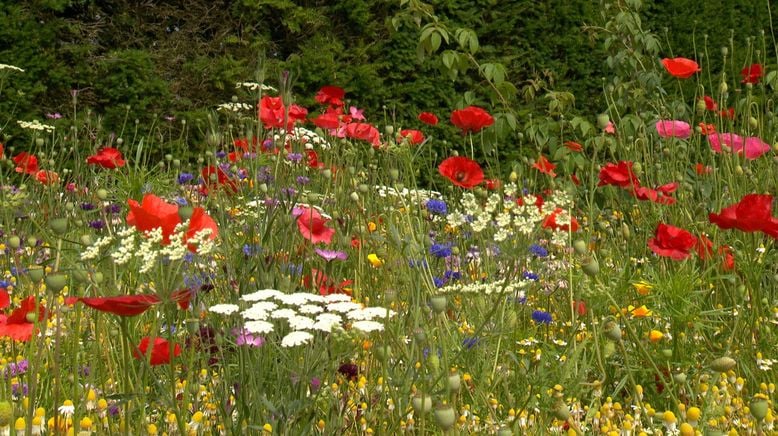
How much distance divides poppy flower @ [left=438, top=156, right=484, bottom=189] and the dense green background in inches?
65.1

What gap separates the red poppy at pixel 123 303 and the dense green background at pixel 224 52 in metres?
3.28

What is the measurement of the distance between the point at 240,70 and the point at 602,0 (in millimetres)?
2012

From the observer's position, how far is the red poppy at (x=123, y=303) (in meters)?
1.22

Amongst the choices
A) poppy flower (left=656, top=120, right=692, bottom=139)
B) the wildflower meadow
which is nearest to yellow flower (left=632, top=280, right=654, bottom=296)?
the wildflower meadow

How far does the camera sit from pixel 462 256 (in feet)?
10.2

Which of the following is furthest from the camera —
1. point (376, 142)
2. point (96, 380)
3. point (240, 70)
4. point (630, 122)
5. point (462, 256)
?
point (240, 70)

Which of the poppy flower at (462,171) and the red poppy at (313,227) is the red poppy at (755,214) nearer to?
the red poppy at (313,227)

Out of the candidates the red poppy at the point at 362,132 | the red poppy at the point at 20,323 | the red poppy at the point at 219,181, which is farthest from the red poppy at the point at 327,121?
the red poppy at the point at 20,323

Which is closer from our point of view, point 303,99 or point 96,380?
point 96,380

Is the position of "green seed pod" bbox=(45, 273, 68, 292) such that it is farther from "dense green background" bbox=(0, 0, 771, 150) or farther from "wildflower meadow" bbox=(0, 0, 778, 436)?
"dense green background" bbox=(0, 0, 771, 150)

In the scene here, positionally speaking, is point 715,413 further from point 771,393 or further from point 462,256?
point 462,256

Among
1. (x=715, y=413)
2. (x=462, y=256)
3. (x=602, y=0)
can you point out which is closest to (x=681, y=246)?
(x=715, y=413)

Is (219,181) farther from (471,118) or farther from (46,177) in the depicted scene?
(471,118)

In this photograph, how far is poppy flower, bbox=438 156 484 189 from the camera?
2840 millimetres
